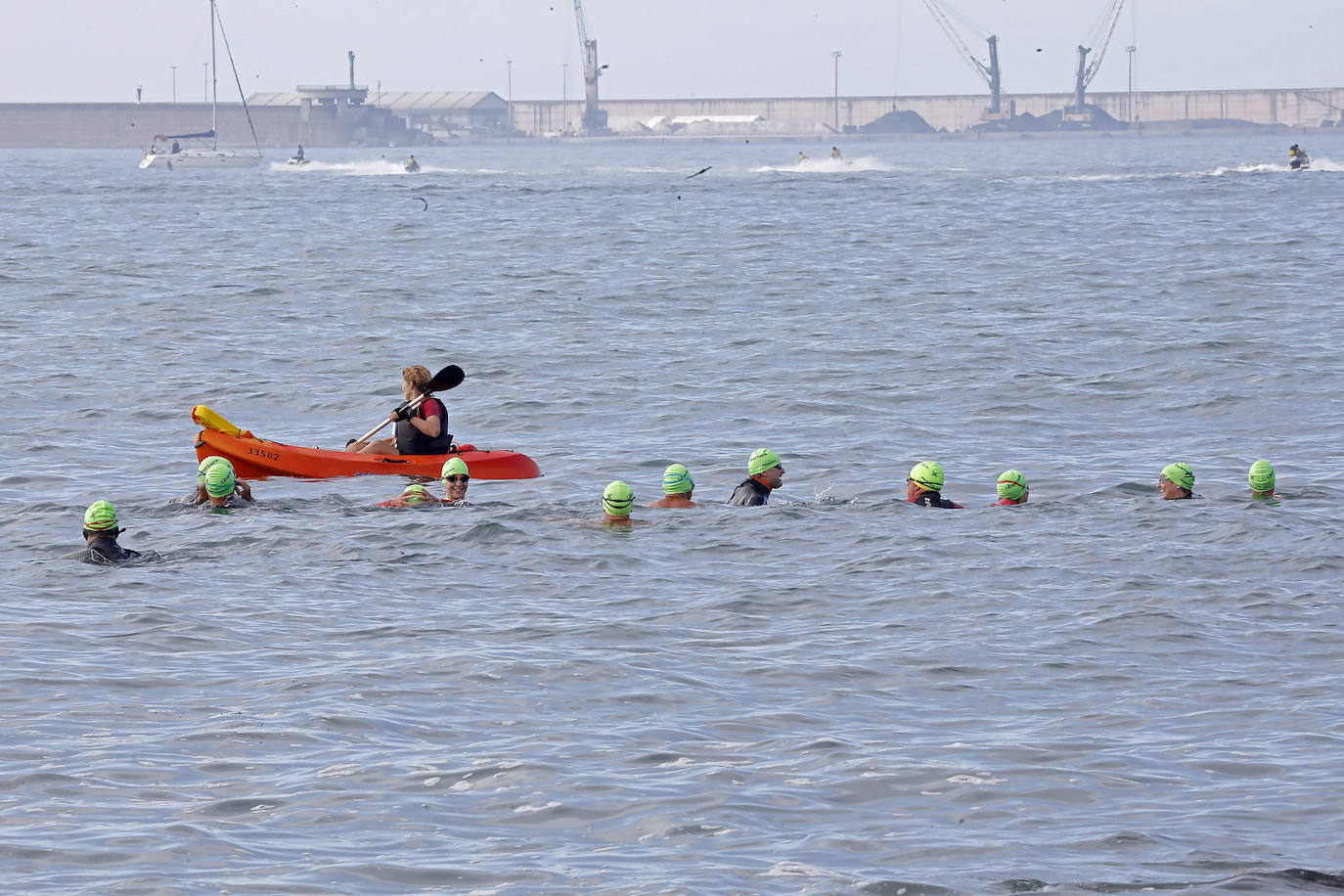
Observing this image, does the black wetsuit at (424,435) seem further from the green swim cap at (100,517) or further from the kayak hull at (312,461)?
the green swim cap at (100,517)

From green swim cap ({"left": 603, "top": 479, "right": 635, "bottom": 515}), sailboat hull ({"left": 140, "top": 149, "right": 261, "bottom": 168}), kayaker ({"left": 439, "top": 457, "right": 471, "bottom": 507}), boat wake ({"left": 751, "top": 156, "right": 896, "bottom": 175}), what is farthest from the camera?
sailboat hull ({"left": 140, "top": 149, "right": 261, "bottom": 168})

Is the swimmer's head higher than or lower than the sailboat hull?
lower

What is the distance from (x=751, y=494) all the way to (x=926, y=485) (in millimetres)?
1803

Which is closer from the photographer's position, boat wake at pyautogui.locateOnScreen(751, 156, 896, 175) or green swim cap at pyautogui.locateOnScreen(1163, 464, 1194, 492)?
green swim cap at pyautogui.locateOnScreen(1163, 464, 1194, 492)

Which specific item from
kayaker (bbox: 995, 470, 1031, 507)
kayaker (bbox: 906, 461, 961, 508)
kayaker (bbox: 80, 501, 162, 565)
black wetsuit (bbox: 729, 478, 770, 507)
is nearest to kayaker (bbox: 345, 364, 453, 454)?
black wetsuit (bbox: 729, 478, 770, 507)

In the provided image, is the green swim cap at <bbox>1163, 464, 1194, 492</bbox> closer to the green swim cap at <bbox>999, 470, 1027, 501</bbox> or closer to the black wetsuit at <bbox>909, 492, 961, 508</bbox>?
the green swim cap at <bbox>999, 470, 1027, 501</bbox>

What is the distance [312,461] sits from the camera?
19250mm

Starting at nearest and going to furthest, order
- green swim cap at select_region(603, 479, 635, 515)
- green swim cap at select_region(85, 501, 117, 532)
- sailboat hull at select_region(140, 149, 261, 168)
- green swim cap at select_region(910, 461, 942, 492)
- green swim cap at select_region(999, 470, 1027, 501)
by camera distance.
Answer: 1. green swim cap at select_region(85, 501, 117, 532)
2. green swim cap at select_region(603, 479, 635, 515)
3. green swim cap at select_region(910, 461, 942, 492)
4. green swim cap at select_region(999, 470, 1027, 501)
5. sailboat hull at select_region(140, 149, 261, 168)

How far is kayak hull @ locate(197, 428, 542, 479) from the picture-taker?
19078 millimetres

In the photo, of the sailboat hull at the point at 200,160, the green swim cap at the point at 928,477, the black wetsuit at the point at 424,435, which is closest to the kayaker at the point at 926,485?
the green swim cap at the point at 928,477

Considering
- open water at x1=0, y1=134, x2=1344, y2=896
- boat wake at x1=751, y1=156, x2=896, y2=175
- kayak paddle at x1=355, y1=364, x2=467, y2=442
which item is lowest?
open water at x1=0, y1=134, x2=1344, y2=896

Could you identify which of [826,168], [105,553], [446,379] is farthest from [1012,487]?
[826,168]

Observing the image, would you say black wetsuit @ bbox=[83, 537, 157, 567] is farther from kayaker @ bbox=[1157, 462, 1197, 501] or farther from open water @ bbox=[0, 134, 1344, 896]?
kayaker @ bbox=[1157, 462, 1197, 501]

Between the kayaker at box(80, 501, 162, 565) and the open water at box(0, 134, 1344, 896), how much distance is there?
0.30 meters
